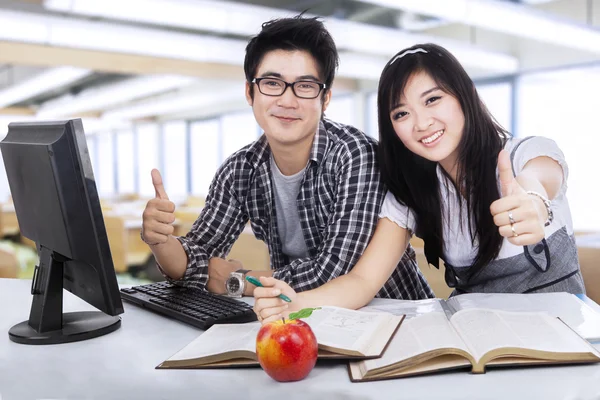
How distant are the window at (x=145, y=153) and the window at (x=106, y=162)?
205 cm

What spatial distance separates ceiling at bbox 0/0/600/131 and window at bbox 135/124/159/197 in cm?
494

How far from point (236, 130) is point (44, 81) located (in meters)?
4.59

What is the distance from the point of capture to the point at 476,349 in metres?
0.97

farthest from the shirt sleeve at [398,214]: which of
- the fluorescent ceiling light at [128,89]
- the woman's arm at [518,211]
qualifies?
the fluorescent ceiling light at [128,89]

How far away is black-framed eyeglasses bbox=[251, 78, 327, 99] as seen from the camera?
1.74 m

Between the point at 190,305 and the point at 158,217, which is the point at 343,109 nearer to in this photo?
the point at 158,217

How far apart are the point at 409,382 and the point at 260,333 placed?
252 mm

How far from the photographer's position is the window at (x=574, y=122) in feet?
21.1

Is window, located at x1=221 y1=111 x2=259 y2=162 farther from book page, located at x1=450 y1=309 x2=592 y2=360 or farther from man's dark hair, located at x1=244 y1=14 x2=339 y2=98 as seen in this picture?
book page, located at x1=450 y1=309 x2=592 y2=360

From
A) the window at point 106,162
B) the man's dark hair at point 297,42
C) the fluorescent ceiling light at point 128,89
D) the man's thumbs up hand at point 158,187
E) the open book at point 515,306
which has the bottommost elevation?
the window at point 106,162

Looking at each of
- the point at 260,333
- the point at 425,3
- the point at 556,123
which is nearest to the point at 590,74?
the point at 556,123

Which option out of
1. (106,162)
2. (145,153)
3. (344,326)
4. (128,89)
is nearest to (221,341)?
(344,326)

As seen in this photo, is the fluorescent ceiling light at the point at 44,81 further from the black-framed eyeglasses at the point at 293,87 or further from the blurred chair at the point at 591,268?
the blurred chair at the point at 591,268

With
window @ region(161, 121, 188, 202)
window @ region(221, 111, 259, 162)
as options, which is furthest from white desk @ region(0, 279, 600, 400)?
window @ region(161, 121, 188, 202)
